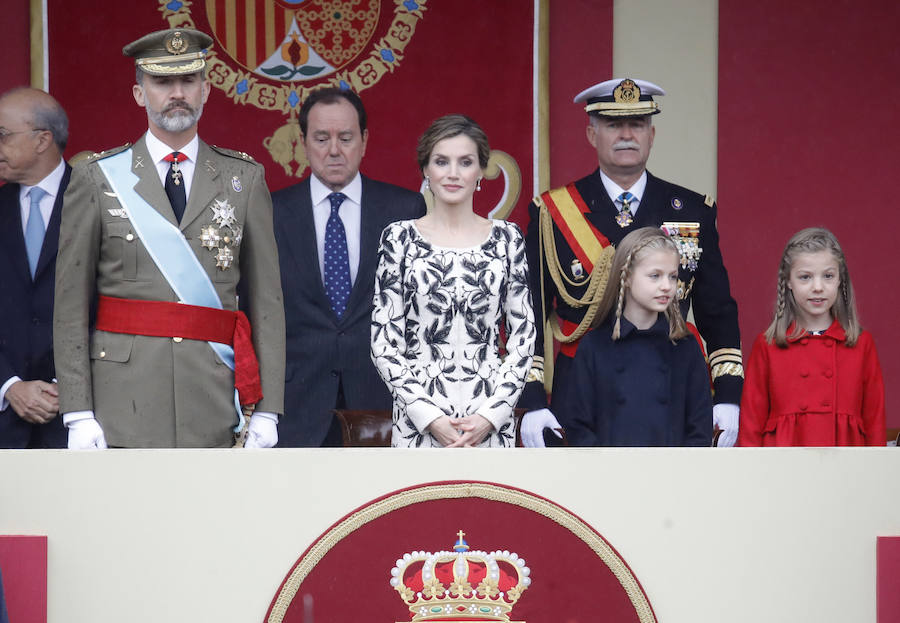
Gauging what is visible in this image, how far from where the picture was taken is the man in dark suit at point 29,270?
394 centimetres

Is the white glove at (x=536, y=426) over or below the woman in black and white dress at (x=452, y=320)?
below

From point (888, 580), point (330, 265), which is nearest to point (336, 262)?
point (330, 265)

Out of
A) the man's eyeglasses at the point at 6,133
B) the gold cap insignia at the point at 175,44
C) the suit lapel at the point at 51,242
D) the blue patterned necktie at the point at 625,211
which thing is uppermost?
the gold cap insignia at the point at 175,44

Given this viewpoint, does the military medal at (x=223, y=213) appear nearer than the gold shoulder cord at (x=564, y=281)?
Yes

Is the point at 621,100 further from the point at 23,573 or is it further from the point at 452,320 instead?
the point at 23,573

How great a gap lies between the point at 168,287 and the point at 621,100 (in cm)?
152

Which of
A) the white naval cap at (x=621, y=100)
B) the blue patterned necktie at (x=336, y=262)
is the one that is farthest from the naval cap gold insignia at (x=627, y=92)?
the blue patterned necktie at (x=336, y=262)

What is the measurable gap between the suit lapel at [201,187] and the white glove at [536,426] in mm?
1007

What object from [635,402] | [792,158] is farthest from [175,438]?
[792,158]

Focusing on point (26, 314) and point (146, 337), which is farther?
point (26, 314)

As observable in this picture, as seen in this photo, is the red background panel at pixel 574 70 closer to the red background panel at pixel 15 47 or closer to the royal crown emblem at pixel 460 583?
the red background panel at pixel 15 47

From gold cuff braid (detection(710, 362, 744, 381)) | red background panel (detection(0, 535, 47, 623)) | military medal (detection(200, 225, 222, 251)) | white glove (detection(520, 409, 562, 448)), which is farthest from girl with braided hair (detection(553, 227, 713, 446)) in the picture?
red background panel (detection(0, 535, 47, 623))

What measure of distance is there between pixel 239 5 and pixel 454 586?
2.74 meters

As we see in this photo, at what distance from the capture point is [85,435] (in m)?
3.37
